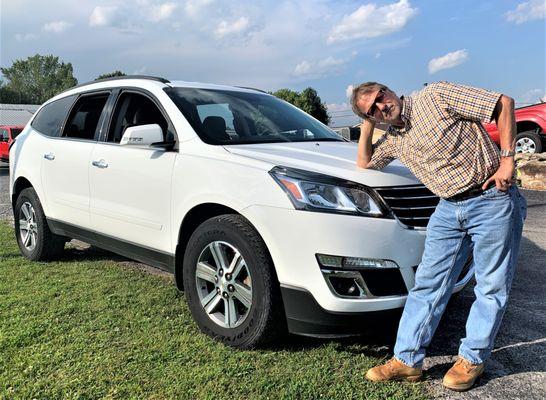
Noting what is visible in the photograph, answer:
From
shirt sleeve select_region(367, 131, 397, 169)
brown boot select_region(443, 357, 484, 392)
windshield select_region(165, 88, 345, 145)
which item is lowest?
brown boot select_region(443, 357, 484, 392)

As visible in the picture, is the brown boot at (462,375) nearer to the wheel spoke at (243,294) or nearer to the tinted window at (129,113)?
the wheel spoke at (243,294)

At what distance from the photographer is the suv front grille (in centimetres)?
293

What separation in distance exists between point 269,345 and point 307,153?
128 cm

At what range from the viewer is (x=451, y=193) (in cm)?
270

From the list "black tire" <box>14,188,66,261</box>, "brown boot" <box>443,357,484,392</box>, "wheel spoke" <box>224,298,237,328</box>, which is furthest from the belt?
"black tire" <box>14,188,66,261</box>

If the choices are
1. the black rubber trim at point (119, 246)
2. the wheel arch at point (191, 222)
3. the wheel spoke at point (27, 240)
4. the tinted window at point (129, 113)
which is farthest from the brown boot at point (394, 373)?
the wheel spoke at point (27, 240)

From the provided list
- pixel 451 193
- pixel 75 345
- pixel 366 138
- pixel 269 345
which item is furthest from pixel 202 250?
pixel 451 193

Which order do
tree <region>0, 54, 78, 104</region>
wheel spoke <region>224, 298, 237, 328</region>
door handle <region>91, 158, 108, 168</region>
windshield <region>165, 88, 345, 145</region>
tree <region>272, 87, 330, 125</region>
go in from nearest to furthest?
wheel spoke <region>224, 298, 237, 328</region> < windshield <region>165, 88, 345, 145</region> < door handle <region>91, 158, 108, 168</region> < tree <region>272, 87, 330, 125</region> < tree <region>0, 54, 78, 104</region>

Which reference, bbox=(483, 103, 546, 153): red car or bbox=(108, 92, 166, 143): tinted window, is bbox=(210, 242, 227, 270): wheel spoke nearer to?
bbox=(108, 92, 166, 143): tinted window

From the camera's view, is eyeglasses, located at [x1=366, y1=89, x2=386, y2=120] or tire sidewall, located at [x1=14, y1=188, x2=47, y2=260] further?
tire sidewall, located at [x1=14, y1=188, x2=47, y2=260]

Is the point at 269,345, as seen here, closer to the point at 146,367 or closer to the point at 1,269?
the point at 146,367

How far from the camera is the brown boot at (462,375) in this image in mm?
2766

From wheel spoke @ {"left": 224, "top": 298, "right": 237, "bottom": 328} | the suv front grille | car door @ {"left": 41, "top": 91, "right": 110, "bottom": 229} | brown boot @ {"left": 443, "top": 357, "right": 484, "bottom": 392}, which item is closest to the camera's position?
brown boot @ {"left": 443, "top": 357, "right": 484, "bottom": 392}

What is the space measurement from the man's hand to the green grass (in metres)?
1.18
